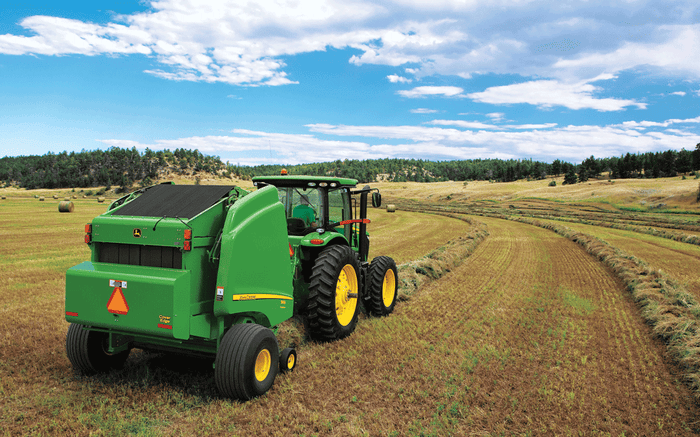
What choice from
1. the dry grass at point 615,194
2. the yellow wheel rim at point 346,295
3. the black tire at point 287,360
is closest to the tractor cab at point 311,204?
the yellow wheel rim at point 346,295

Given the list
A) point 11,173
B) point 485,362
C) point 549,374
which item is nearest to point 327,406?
point 485,362

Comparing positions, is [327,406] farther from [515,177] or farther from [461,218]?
[515,177]

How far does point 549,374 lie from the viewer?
18.6 feet

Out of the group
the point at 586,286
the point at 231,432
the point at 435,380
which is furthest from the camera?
the point at 586,286

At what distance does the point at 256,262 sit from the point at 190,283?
76 centimetres

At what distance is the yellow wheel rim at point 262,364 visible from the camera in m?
4.82

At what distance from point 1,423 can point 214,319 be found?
89.4 inches

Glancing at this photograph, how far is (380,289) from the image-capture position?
306 inches

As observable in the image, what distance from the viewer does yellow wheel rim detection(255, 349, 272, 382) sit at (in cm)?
482

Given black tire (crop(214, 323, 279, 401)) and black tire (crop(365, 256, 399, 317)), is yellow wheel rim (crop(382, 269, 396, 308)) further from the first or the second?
black tire (crop(214, 323, 279, 401))

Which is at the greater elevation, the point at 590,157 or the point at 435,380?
the point at 590,157

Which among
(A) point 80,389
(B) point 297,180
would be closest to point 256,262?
(B) point 297,180

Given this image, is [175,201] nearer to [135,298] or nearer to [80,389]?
[135,298]

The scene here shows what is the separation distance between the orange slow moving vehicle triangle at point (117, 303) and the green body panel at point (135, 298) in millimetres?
40
